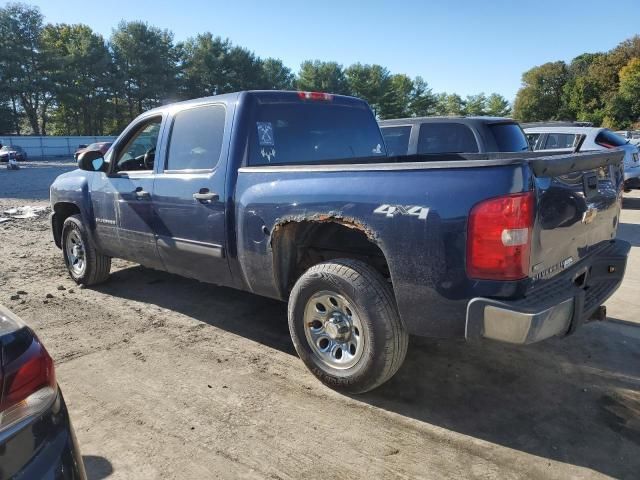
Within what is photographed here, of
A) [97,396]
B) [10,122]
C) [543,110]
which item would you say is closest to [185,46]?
[10,122]

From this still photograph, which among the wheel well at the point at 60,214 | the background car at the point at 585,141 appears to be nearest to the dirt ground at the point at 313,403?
the wheel well at the point at 60,214

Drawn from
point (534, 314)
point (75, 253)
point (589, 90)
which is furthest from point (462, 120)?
point (589, 90)

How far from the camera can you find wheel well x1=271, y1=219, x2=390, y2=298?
3.39m

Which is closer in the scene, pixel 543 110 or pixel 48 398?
pixel 48 398

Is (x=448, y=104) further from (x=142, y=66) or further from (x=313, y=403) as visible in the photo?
(x=313, y=403)

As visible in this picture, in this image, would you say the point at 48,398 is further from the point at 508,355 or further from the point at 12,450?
the point at 508,355

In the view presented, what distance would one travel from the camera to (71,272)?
19.0 ft

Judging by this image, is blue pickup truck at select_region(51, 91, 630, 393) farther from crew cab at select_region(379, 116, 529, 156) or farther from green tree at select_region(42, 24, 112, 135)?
green tree at select_region(42, 24, 112, 135)

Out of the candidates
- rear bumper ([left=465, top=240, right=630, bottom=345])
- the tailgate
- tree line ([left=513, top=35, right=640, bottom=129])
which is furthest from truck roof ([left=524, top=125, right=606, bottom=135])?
tree line ([left=513, top=35, right=640, bottom=129])

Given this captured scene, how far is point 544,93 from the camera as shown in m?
73.7

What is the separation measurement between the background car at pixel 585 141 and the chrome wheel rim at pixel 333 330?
7825 mm

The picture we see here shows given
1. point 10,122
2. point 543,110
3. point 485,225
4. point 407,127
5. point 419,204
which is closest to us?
point 485,225

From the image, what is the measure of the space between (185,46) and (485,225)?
69.4 meters

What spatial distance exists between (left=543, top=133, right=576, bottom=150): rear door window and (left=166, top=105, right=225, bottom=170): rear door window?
8.69 metres
